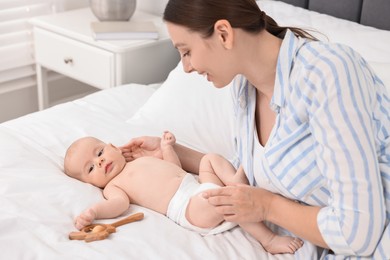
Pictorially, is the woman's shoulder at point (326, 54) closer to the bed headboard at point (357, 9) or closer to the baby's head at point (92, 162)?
the baby's head at point (92, 162)

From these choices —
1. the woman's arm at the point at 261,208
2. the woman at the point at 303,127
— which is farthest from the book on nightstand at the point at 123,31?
the woman's arm at the point at 261,208

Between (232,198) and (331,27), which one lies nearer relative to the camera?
(232,198)

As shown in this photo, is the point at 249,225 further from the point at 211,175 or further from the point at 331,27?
the point at 331,27

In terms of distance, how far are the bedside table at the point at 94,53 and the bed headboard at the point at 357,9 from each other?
567mm

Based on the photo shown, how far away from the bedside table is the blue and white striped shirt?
1139 mm

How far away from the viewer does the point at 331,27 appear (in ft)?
6.15

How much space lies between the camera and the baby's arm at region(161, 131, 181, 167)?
1528 millimetres

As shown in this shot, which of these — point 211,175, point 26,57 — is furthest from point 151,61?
point 211,175

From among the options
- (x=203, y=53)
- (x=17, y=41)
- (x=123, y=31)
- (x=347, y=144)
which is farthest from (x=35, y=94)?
(x=347, y=144)

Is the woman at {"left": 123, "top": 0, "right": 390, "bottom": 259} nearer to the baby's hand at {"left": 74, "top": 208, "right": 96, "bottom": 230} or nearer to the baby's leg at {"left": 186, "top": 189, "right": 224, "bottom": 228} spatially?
the baby's leg at {"left": 186, "top": 189, "right": 224, "bottom": 228}

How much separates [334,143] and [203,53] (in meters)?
0.32

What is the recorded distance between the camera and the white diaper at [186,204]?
4.31ft

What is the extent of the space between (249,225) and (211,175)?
19 centimetres

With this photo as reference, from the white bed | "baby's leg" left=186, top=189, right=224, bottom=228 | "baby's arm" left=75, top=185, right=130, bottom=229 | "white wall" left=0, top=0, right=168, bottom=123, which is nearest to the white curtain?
"white wall" left=0, top=0, right=168, bottom=123
